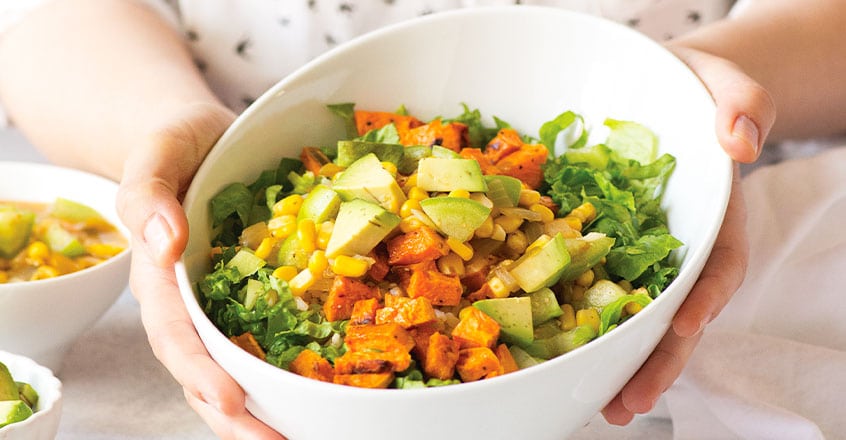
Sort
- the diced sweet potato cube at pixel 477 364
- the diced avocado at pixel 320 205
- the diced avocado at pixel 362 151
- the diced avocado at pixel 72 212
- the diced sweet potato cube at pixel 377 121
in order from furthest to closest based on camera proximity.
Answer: the diced avocado at pixel 72 212
the diced sweet potato cube at pixel 377 121
the diced avocado at pixel 362 151
the diced avocado at pixel 320 205
the diced sweet potato cube at pixel 477 364

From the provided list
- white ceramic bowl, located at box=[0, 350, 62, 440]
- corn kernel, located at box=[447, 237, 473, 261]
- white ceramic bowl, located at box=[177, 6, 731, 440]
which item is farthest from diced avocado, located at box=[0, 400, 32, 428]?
corn kernel, located at box=[447, 237, 473, 261]

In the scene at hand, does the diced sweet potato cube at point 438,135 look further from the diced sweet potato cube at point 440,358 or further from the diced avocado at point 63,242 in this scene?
the diced avocado at point 63,242

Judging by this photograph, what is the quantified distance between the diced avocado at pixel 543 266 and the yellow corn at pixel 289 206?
13.4 inches

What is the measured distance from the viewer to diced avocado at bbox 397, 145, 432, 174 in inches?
56.2

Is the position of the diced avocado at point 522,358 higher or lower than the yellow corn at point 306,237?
lower

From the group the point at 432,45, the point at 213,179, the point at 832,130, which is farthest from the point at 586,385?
the point at 832,130

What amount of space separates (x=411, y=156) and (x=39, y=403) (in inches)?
25.3

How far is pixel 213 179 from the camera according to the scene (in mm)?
1365

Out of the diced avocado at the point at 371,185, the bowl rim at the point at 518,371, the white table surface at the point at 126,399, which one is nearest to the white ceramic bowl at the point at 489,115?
the bowl rim at the point at 518,371

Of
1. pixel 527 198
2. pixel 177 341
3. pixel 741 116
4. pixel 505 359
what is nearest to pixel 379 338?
pixel 505 359

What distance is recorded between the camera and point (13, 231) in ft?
5.21

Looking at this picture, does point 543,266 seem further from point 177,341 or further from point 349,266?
point 177,341

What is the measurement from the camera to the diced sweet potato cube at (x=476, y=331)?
1080 mm

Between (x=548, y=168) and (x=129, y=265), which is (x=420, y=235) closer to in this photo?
(x=548, y=168)
